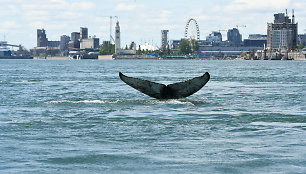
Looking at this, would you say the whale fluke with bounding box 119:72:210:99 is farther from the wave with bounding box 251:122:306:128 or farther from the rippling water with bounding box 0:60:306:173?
the wave with bounding box 251:122:306:128

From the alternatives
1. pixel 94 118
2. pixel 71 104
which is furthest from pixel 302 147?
pixel 71 104

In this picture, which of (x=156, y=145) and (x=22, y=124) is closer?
(x=156, y=145)

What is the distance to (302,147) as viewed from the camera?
18.3m

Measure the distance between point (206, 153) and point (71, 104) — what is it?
16.2m

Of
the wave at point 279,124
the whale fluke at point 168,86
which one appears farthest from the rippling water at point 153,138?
the whale fluke at point 168,86

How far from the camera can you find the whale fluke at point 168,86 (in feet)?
104

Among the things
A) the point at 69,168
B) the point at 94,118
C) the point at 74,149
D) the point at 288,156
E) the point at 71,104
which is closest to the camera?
the point at 69,168

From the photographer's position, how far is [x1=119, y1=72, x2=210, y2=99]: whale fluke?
1247 inches

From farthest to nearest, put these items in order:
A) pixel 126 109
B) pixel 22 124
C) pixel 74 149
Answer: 1. pixel 126 109
2. pixel 22 124
3. pixel 74 149

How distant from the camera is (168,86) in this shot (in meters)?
32.8

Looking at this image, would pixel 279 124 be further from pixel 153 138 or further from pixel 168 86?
pixel 168 86

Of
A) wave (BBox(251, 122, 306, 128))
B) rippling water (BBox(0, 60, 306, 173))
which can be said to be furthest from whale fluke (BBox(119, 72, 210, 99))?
wave (BBox(251, 122, 306, 128))

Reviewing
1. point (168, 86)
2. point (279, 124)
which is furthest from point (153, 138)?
point (168, 86)

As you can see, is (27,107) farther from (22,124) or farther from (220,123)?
(220,123)
